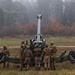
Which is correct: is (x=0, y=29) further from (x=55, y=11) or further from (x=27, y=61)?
(x=27, y=61)

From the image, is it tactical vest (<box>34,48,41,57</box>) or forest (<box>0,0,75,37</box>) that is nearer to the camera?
tactical vest (<box>34,48,41,57</box>)

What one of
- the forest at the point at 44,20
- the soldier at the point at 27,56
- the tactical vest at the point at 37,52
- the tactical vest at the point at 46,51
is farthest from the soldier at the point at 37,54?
the forest at the point at 44,20

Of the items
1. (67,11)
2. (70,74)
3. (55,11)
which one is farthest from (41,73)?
(55,11)

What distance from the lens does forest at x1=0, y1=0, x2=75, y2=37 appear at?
6047 centimetres

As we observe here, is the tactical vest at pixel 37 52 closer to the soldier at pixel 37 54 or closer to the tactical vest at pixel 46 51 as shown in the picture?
the soldier at pixel 37 54

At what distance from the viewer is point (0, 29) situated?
2304 inches

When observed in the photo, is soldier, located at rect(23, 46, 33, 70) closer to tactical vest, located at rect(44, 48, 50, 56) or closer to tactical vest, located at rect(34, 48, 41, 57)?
tactical vest, located at rect(34, 48, 41, 57)

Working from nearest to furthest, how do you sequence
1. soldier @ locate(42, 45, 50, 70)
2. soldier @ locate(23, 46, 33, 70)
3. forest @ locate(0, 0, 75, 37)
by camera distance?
soldier @ locate(42, 45, 50, 70)
soldier @ locate(23, 46, 33, 70)
forest @ locate(0, 0, 75, 37)

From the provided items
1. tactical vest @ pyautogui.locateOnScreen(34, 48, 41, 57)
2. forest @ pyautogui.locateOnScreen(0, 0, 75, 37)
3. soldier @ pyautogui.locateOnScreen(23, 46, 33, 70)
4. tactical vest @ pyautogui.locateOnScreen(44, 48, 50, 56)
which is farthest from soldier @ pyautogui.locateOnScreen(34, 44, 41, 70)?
forest @ pyautogui.locateOnScreen(0, 0, 75, 37)

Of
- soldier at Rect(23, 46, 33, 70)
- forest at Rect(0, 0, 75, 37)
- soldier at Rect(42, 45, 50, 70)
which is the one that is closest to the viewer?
soldier at Rect(42, 45, 50, 70)

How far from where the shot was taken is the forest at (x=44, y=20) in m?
60.5

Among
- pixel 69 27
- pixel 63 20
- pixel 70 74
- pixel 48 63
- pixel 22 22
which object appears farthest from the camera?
pixel 22 22

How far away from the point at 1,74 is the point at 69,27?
5204cm

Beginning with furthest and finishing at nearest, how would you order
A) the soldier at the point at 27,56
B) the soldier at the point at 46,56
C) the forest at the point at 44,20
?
the forest at the point at 44,20 < the soldier at the point at 27,56 < the soldier at the point at 46,56
